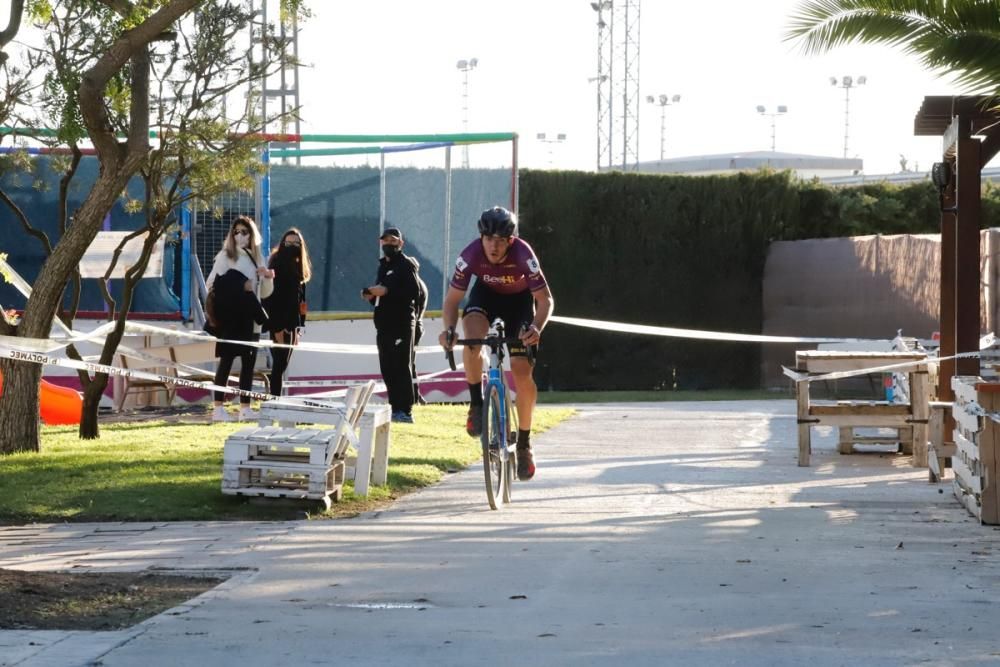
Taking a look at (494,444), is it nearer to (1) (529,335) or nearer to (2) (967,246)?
(1) (529,335)

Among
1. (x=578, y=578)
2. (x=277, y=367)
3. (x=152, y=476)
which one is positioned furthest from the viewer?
(x=277, y=367)

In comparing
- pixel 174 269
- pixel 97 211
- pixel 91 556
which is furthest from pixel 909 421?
pixel 174 269

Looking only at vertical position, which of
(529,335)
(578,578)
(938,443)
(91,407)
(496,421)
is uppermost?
(529,335)

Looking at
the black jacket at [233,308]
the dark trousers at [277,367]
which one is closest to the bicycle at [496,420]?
the black jacket at [233,308]

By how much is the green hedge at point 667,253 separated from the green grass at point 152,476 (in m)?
11.8

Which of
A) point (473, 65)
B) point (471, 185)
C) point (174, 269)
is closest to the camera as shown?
point (174, 269)

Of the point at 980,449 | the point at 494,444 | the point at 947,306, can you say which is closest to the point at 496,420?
the point at 494,444

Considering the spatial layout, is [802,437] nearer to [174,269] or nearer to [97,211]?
[97,211]

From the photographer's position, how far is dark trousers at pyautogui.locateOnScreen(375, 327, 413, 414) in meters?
14.8

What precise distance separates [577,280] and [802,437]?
13.1 metres

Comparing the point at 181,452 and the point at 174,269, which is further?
the point at 174,269

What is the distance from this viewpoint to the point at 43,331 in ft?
36.1

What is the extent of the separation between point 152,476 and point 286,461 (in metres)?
1.32

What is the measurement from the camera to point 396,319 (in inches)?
587
